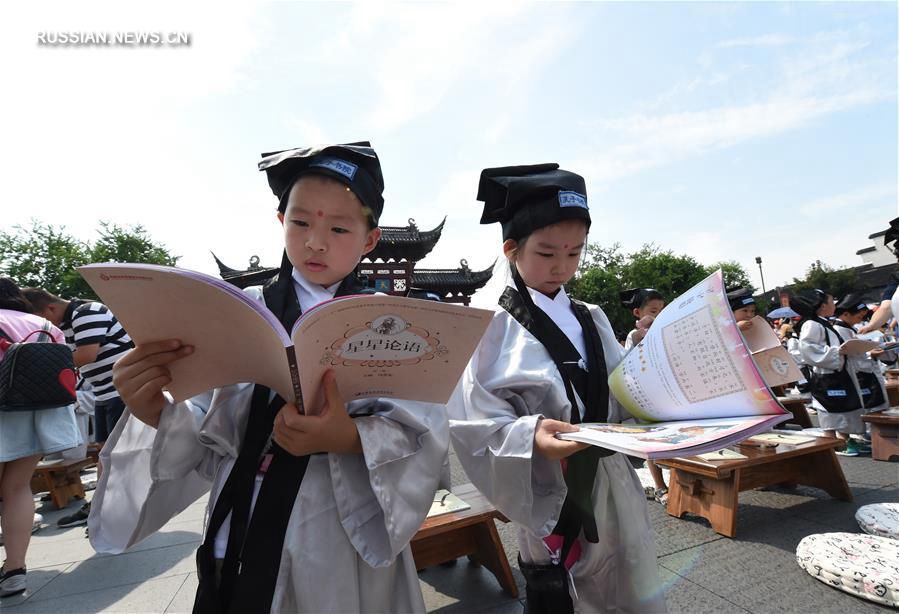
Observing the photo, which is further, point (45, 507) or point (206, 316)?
point (45, 507)

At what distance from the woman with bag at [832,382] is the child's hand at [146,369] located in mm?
6207

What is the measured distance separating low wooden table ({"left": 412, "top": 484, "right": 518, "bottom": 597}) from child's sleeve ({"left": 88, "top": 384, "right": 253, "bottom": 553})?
58.3 inches

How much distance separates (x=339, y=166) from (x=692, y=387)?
1102 millimetres

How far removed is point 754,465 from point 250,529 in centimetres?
370

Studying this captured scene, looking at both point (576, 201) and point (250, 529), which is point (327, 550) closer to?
point (250, 529)

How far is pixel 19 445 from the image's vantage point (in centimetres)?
277

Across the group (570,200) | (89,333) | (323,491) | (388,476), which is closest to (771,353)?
(570,200)

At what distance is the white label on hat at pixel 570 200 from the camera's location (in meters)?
1.45

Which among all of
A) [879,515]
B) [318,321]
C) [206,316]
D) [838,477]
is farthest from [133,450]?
[838,477]

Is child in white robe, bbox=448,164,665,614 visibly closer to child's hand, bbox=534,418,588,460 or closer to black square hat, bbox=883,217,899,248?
child's hand, bbox=534,418,588,460

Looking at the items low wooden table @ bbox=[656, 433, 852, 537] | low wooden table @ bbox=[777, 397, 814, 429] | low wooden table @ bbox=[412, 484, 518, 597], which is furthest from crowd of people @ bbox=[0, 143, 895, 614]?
low wooden table @ bbox=[777, 397, 814, 429]

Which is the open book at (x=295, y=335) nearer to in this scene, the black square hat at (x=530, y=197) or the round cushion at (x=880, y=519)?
the black square hat at (x=530, y=197)

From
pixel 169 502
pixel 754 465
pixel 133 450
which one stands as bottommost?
pixel 754 465

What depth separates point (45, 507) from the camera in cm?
475
